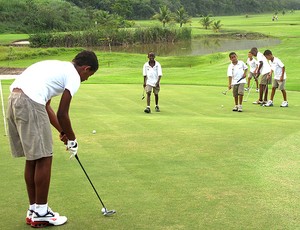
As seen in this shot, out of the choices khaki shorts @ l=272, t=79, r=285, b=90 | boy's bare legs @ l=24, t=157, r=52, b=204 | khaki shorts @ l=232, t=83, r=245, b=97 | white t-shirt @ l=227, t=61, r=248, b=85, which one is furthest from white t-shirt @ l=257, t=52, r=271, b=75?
boy's bare legs @ l=24, t=157, r=52, b=204

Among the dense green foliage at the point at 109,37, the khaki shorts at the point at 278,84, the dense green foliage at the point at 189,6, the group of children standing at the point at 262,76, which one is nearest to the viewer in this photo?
the group of children standing at the point at 262,76

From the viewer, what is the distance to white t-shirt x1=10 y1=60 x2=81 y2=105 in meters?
4.96

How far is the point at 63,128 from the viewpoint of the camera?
5047 millimetres

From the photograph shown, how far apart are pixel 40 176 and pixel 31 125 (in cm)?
55

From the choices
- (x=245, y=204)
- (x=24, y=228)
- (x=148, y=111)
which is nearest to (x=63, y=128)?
(x=24, y=228)

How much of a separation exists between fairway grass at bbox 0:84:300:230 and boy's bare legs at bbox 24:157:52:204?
0.33 meters

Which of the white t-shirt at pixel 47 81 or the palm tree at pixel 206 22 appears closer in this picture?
the white t-shirt at pixel 47 81

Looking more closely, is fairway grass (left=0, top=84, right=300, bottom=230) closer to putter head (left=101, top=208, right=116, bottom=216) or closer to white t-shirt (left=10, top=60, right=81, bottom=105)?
putter head (left=101, top=208, right=116, bottom=216)

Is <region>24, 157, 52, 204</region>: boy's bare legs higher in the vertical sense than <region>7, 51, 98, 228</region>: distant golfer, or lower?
lower

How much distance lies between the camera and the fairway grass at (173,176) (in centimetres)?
514

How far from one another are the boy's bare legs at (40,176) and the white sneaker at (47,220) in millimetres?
152

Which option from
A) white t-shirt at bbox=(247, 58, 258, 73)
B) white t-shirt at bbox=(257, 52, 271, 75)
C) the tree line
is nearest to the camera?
white t-shirt at bbox=(257, 52, 271, 75)

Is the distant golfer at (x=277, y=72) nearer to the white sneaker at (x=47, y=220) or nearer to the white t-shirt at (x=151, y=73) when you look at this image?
the white t-shirt at (x=151, y=73)

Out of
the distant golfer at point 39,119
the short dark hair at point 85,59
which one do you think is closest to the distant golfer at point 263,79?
the short dark hair at point 85,59
